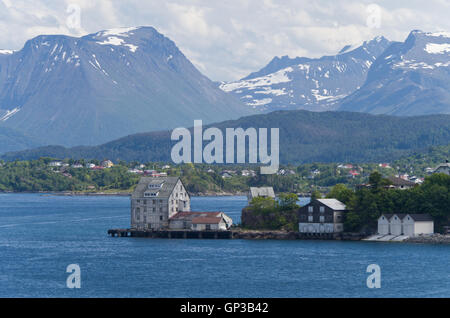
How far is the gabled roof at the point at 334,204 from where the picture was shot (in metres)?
88.1

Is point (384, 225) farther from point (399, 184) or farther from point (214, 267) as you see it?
point (214, 267)

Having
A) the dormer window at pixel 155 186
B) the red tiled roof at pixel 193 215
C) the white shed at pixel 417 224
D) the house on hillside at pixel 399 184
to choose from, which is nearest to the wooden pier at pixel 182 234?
the red tiled roof at pixel 193 215

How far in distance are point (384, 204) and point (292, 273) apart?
865 inches

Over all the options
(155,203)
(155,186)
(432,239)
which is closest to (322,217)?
(432,239)

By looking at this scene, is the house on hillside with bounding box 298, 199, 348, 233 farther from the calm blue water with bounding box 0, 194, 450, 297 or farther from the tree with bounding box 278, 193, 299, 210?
the calm blue water with bounding box 0, 194, 450, 297

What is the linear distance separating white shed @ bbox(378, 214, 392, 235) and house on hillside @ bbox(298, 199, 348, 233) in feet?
12.4

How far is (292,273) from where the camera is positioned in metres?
67.9

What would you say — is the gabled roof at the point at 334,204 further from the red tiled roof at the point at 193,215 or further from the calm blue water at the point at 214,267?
the red tiled roof at the point at 193,215

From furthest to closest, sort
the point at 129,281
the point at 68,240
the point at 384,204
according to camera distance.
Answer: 1. the point at 68,240
2. the point at 384,204
3. the point at 129,281
